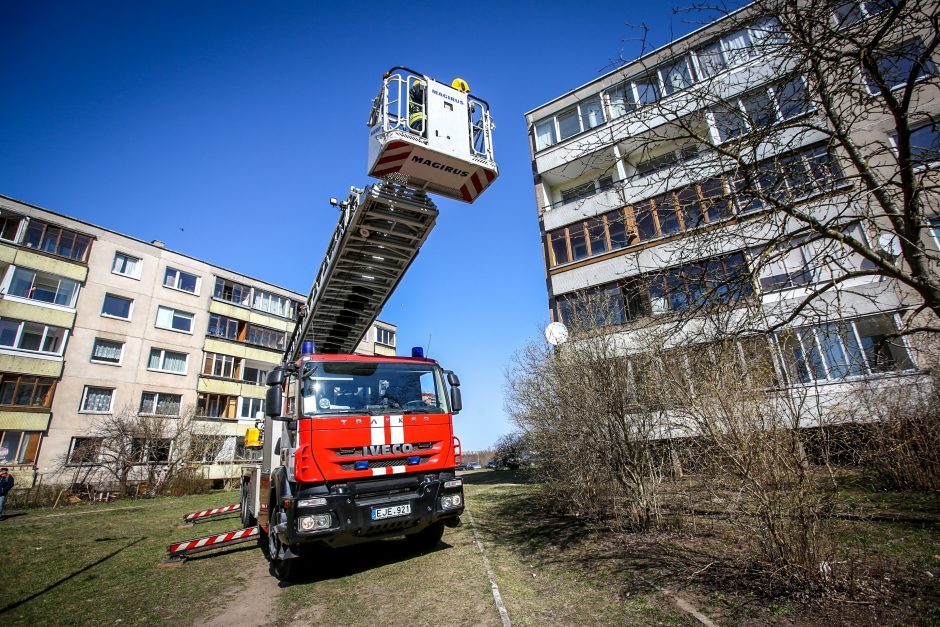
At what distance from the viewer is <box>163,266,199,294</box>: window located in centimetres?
2672

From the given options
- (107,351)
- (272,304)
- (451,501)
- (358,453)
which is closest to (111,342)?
(107,351)

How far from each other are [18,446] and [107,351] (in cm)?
569

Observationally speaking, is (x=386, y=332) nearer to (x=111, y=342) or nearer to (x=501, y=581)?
(x=111, y=342)

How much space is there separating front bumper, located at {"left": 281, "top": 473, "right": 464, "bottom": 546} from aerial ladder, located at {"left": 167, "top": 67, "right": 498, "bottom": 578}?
15 millimetres

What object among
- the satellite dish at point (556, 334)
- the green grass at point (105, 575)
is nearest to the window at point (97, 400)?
the green grass at point (105, 575)

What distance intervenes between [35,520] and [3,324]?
1160 cm

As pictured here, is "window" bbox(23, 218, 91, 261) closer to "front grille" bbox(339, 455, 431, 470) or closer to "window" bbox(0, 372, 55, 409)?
"window" bbox(0, 372, 55, 409)

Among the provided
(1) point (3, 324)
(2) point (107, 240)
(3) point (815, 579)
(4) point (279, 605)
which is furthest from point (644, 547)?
(2) point (107, 240)

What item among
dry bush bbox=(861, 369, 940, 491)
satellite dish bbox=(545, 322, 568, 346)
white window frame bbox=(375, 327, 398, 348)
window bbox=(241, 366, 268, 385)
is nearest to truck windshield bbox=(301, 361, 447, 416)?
satellite dish bbox=(545, 322, 568, 346)

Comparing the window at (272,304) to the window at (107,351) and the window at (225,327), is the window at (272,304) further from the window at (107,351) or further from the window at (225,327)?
the window at (107,351)

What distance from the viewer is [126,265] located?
2500 cm

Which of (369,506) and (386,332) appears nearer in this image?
(369,506)

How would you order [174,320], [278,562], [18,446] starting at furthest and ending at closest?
[174,320], [18,446], [278,562]

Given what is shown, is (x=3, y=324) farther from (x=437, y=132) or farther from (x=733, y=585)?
(x=733, y=585)
